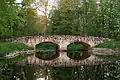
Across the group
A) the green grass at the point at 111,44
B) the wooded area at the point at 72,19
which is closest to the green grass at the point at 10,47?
the wooded area at the point at 72,19

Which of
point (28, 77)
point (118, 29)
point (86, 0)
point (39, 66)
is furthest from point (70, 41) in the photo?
point (28, 77)

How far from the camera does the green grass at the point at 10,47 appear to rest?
3447cm

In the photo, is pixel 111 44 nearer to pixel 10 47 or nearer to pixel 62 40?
pixel 62 40

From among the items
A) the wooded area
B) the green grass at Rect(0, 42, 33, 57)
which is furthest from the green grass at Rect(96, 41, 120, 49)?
the green grass at Rect(0, 42, 33, 57)

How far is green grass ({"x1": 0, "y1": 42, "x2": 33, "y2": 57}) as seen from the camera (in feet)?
113

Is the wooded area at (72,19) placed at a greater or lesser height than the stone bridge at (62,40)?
greater

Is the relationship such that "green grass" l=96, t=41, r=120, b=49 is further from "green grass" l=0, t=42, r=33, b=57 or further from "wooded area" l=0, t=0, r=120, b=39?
"green grass" l=0, t=42, r=33, b=57

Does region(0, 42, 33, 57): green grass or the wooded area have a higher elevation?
the wooded area

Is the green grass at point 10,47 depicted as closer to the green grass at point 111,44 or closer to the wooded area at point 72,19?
the wooded area at point 72,19

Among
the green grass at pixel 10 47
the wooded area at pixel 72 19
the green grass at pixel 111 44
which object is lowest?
the green grass at pixel 111 44

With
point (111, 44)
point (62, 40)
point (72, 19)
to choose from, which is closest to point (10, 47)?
point (62, 40)

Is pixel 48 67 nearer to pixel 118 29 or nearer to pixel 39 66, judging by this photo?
pixel 39 66

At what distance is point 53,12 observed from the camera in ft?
168

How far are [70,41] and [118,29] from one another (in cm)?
595
